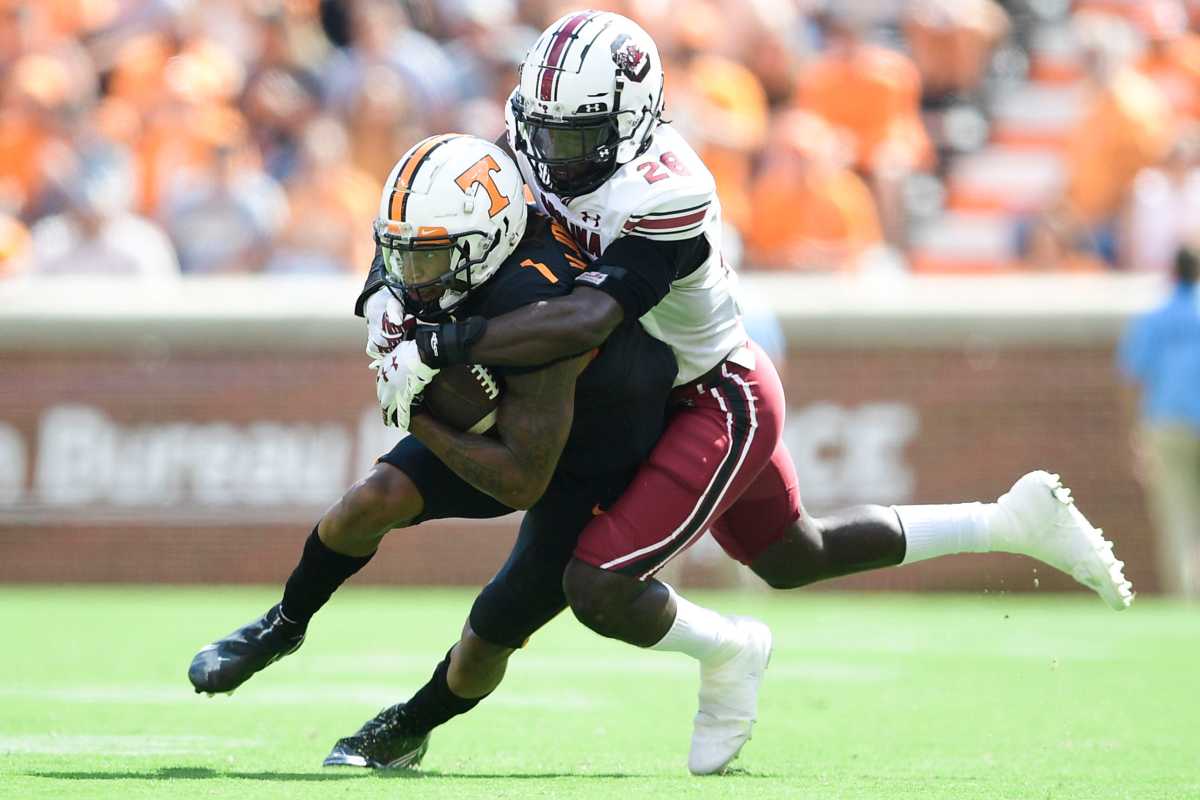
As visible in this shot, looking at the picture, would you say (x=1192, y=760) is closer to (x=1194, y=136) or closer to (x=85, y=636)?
(x=85, y=636)

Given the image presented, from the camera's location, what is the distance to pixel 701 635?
17.1 ft

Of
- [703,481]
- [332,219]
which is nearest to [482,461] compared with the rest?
[703,481]

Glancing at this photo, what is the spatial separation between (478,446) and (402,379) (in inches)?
9.9

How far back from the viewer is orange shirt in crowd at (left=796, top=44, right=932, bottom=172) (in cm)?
1289

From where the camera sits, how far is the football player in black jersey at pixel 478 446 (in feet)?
16.0

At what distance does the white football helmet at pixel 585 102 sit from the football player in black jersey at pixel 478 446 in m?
0.13

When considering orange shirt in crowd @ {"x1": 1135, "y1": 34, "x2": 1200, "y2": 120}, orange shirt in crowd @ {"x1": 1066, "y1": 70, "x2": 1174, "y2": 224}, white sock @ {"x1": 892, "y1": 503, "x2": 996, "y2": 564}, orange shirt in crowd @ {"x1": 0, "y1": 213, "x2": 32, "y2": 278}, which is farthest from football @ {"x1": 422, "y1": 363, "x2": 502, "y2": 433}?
orange shirt in crowd @ {"x1": 1135, "y1": 34, "x2": 1200, "y2": 120}

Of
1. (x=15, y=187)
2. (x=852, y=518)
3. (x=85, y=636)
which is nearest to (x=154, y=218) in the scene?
(x=15, y=187)

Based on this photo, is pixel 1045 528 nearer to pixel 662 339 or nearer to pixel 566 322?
pixel 662 339

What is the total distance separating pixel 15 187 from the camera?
1350 cm

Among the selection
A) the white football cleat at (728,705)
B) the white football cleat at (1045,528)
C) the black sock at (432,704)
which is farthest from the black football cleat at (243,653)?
the white football cleat at (1045,528)

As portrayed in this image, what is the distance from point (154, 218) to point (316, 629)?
452 centimetres

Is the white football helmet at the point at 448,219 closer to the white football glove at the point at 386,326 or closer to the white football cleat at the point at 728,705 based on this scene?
the white football glove at the point at 386,326

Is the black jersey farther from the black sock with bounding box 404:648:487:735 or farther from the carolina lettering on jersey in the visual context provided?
the black sock with bounding box 404:648:487:735
